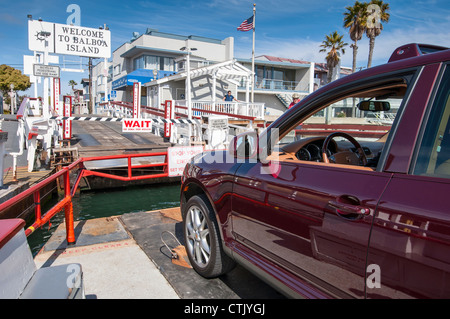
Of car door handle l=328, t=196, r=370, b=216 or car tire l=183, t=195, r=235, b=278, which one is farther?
car tire l=183, t=195, r=235, b=278

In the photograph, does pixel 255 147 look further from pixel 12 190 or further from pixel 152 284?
pixel 12 190

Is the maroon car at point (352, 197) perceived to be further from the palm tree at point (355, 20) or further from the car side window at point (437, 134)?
the palm tree at point (355, 20)

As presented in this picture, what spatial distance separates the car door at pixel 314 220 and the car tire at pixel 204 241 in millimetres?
490

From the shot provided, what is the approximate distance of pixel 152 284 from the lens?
319 centimetres

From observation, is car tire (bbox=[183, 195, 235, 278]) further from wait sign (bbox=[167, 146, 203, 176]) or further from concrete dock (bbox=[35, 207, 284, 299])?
wait sign (bbox=[167, 146, 203, 176])

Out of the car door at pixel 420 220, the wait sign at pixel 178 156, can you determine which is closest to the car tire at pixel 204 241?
the car door at pixel 420 220

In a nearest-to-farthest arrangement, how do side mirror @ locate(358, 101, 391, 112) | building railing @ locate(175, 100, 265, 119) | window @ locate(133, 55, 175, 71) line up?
side mirror @ locate(358, 101, 391, 112) < building railing @ locate(175, 100, 265, 119) < window @ locate(133, 55, 175, 71)

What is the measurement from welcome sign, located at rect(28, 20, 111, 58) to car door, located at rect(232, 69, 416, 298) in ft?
64.1

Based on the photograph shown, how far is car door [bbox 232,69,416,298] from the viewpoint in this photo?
1708 millimetres

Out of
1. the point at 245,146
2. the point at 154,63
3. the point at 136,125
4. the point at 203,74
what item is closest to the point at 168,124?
the point at 136,125

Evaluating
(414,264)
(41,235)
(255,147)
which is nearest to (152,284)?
(255,147)

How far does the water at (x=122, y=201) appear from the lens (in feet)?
23.6

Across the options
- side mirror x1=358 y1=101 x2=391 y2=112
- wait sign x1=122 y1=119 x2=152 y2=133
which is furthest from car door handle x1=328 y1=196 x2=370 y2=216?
wait sign x1=122 y1=119 x2=152 y2=133
